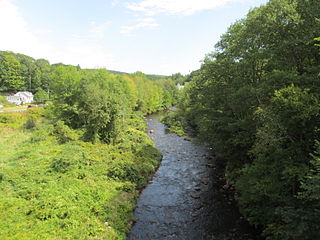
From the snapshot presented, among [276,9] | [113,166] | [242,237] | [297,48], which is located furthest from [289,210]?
[113,166]

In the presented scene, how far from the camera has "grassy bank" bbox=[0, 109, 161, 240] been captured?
13.2m

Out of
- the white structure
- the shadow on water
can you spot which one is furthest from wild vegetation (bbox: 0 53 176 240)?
the white structure

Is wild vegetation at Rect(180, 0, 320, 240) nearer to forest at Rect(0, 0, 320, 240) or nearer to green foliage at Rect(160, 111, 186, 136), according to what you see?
forest at Rect(0, 0, 320, 240)

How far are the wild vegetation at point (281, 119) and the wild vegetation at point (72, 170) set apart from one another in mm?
9663

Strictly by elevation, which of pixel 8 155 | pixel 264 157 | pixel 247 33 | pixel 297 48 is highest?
pixel 247 33

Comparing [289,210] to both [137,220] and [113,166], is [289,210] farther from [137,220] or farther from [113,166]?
[113,166]

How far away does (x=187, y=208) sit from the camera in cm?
1755

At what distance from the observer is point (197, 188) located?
20891mm

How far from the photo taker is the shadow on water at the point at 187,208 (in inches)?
567

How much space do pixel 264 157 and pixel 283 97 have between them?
4.65 meters

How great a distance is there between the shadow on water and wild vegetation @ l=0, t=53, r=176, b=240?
1.34m

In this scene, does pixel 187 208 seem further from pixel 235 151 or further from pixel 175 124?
pixel 175 124

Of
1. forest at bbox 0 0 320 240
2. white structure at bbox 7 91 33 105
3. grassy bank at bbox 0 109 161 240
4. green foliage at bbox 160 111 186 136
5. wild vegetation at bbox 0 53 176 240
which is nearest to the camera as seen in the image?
forest at bbox 0 0 320 240

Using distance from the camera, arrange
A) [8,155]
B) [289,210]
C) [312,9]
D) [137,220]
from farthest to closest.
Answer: [8,155]
[137,220]
[312,9]
[289,210]
